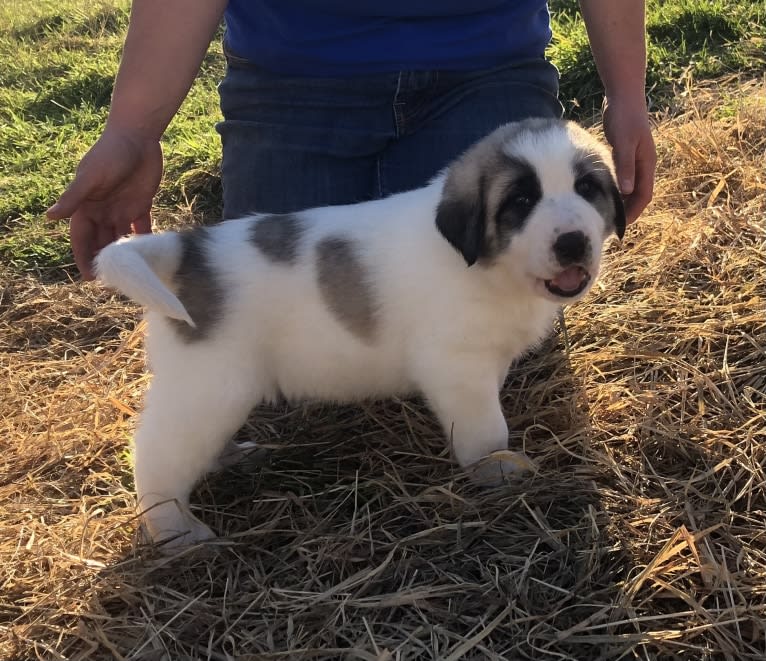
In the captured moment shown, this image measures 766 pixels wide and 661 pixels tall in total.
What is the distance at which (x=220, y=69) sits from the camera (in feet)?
26.7

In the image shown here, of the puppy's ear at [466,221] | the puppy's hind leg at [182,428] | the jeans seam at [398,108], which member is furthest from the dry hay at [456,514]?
the jeans seam at [398,108]

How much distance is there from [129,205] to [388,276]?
1.11 metres

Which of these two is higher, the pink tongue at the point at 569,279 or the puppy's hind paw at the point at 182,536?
the pink tongue at the point at 569,279

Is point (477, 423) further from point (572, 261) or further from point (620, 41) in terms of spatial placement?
point (620, 41)

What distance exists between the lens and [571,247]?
96.8 inches

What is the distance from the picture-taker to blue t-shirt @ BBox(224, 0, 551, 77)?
364 centimetres

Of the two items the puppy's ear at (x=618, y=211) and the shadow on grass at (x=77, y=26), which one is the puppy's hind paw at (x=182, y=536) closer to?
the puppy's ear at (x=618, y=211)

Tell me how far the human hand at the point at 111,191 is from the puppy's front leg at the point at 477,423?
4.43ft

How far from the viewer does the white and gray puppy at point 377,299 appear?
2600 millimetres

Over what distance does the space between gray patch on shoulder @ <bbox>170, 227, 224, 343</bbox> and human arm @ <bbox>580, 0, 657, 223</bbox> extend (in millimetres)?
1518

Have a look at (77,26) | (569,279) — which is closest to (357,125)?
(569,279)

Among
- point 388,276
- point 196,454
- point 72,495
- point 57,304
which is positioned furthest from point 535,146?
point 57,304

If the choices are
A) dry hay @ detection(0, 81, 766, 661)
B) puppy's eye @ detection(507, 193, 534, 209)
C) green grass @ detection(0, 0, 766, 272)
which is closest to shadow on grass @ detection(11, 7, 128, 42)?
green grass @ detection(0, 0, 766, 272)

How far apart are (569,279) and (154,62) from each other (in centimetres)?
183
